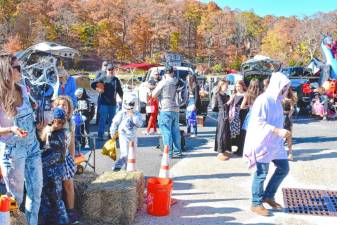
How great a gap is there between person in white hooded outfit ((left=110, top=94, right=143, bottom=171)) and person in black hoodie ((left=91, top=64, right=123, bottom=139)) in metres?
3.10

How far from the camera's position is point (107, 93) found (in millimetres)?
9898

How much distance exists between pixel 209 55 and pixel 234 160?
81.6 metres

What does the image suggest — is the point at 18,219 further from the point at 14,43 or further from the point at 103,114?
the point at 14,43

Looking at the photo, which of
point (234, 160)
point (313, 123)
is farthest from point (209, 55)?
point (234, 160)

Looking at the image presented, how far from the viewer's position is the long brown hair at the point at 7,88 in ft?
12.0

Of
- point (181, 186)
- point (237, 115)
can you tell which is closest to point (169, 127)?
point (237, 115)

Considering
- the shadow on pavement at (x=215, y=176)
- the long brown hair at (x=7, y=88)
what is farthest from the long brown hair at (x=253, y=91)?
the long brown hair at (x=7, y=88)

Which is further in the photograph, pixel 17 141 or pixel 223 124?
pixel 223 124

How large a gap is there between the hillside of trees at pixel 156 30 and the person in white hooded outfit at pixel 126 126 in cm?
5743

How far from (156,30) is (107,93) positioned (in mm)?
76005

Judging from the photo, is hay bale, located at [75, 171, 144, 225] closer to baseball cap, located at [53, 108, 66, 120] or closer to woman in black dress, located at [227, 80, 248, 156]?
baseball cap, located at [53, 108, 66, 120]

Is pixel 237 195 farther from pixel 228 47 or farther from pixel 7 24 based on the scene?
pixel 228 47

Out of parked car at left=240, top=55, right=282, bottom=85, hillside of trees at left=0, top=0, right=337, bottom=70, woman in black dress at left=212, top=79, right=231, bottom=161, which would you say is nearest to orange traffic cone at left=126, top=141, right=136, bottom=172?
woman in black dress at left=212, top=79, right=231, bottom=161

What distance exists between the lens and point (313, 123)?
47.3 feet
